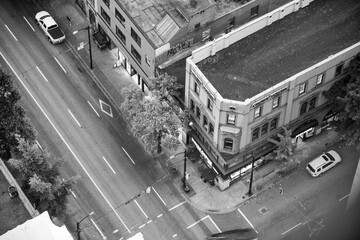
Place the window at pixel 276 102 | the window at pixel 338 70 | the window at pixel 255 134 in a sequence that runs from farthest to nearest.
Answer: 1. the window at pixel 338 70
2. the window at pixel 255 134
3. the window at pixel 276 102

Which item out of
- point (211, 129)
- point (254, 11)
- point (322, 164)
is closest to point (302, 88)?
point (322, 164)

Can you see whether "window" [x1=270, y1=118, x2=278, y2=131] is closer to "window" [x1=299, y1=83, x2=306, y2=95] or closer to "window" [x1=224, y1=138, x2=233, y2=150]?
"window" [x1=299, y1=83, x2=306, y2=95]

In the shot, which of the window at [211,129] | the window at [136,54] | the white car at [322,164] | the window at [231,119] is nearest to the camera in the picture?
the window at [231,119]

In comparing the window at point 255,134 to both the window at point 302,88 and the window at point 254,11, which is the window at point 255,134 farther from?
the window at point 254,11

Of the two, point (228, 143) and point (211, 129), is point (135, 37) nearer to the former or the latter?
point (211, 129)

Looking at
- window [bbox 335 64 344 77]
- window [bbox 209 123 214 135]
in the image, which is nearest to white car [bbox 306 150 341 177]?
window [bbox 335 64 344 77]

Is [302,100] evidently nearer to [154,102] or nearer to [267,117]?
[267,117]

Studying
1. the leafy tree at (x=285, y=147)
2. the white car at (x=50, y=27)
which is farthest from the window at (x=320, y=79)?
the white car at (x=50, y=27)
